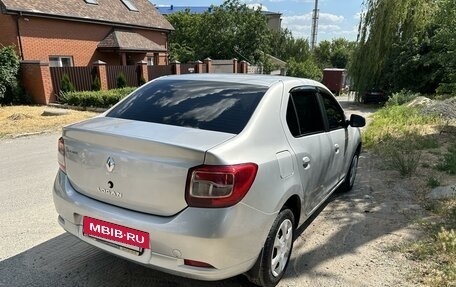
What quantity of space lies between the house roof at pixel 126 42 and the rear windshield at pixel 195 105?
1974 centimetres

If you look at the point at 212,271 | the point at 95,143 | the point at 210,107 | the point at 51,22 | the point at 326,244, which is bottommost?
the point at 326,244

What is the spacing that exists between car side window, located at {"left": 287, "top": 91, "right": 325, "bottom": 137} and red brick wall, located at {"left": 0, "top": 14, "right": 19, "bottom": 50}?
58.8 feet

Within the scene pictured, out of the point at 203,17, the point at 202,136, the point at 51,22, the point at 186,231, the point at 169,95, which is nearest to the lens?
the point at 186,231

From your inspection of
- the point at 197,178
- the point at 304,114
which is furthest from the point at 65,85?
the point at 197,178

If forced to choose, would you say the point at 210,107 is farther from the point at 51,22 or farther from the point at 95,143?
the point at 51,22

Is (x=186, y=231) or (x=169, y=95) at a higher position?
(x=169, y=95)

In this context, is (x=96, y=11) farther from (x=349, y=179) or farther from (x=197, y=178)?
(x=197, y=178)

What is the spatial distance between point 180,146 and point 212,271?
2.70 feet

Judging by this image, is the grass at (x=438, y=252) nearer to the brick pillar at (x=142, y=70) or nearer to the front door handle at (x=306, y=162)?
the front door handle at (x=306, y=162)

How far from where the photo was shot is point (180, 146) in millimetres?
2357

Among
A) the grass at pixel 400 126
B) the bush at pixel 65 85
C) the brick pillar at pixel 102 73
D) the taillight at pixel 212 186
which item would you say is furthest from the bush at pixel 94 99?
the taillight at pixel 212 186

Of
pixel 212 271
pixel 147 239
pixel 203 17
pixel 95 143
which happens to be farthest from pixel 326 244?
pixel 203 17

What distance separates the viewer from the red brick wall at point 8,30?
17.2 metres

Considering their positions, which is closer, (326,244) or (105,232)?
(105,232)
